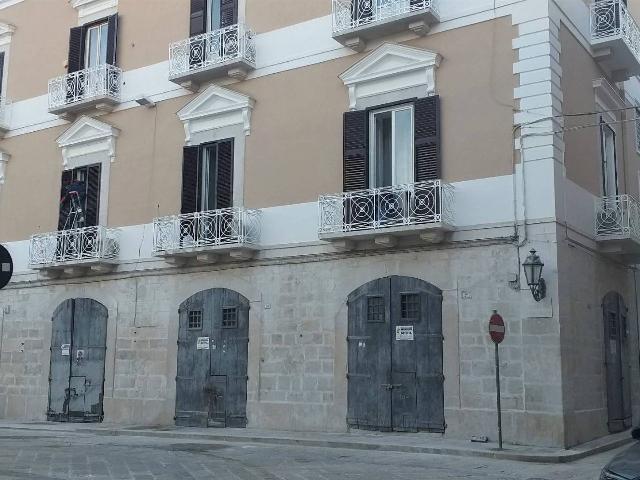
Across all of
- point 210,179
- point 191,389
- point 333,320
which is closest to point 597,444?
point 333,320

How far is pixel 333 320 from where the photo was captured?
55.4 feet

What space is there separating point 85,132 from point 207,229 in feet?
18.5

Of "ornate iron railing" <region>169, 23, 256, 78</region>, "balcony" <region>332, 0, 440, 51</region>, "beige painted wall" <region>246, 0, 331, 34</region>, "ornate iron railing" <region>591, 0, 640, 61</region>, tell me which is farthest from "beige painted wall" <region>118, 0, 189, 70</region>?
"ornate iron railing" <region>591, 0, 640, 61</region>

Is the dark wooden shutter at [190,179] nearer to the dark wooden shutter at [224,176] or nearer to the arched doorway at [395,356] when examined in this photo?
the dark wooden shutter at [224,176]

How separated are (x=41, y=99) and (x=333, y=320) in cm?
1163

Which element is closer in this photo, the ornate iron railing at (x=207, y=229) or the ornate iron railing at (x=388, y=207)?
the ornate iron railing at (x=388, y=207)

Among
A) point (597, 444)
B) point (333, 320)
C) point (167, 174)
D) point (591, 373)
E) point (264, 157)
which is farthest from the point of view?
point (167, 174)

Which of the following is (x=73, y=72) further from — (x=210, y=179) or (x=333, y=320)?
(x=333, y=320)

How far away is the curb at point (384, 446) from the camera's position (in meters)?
13.1

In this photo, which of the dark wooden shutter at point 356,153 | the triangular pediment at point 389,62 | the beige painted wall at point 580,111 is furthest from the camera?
the dark wooden shutter at point 356,153

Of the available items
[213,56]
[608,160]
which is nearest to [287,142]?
[213,56]

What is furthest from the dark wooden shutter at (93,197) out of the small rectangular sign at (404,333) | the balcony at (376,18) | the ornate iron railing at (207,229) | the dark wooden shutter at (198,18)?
the small rectangular sign at (404,333)

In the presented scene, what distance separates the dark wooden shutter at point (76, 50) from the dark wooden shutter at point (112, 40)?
102 centimetres

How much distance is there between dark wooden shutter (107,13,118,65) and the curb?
9590 mm
